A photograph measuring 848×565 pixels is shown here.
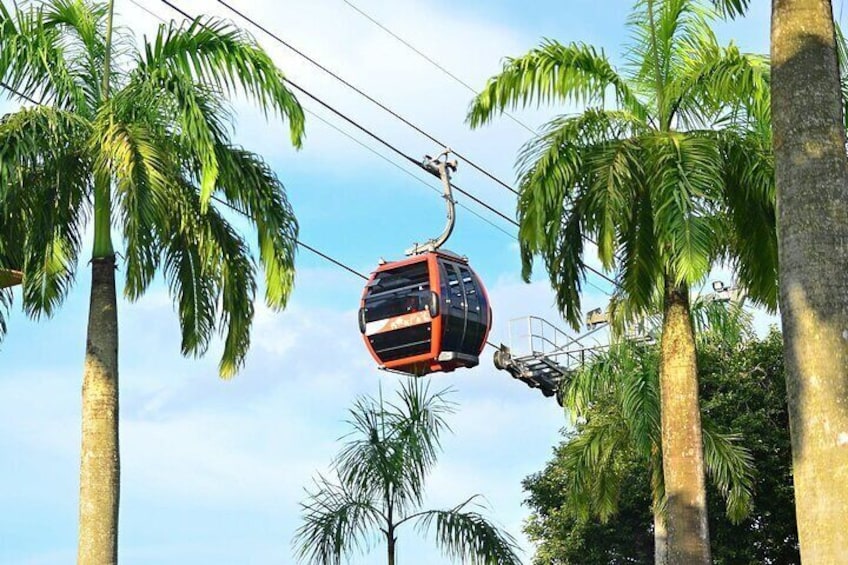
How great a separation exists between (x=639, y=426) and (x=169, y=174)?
1176 centimetres

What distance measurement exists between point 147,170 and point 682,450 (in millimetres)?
6842

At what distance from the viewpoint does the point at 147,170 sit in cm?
1479

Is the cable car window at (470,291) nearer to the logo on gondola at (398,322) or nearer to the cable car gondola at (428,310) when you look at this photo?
the cable car gondola at (428,310)

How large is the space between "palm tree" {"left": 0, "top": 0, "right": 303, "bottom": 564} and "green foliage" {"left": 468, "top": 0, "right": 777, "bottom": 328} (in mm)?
3278

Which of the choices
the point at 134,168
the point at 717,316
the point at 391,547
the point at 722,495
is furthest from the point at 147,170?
the point at 722,495

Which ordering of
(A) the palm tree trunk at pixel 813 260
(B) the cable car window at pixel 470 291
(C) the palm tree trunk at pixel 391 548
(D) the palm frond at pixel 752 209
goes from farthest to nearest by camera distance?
1. (B) the cable car window at pixel 470 291
2. (D) the palm frond at pixel 752 209
3. (C) the palm tree trunk at pixel 391 548
4. (A) the palm tree trunk at pixel 813 260

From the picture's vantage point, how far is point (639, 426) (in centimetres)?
2448

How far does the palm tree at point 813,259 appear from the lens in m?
7.59

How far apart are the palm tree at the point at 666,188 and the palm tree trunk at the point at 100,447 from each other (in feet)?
17.5

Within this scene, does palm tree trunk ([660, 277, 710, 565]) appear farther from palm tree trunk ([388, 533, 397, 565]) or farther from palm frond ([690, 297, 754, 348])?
palm frond ([690, 297, 754, 348])

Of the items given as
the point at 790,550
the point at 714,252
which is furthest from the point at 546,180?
the point at 790,550

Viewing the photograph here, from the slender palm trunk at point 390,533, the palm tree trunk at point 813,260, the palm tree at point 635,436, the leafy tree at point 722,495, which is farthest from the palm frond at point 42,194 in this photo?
the leafy tree at point 722,495

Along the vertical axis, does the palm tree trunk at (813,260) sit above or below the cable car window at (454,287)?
below

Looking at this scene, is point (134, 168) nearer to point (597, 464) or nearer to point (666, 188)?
point (666, 188)
